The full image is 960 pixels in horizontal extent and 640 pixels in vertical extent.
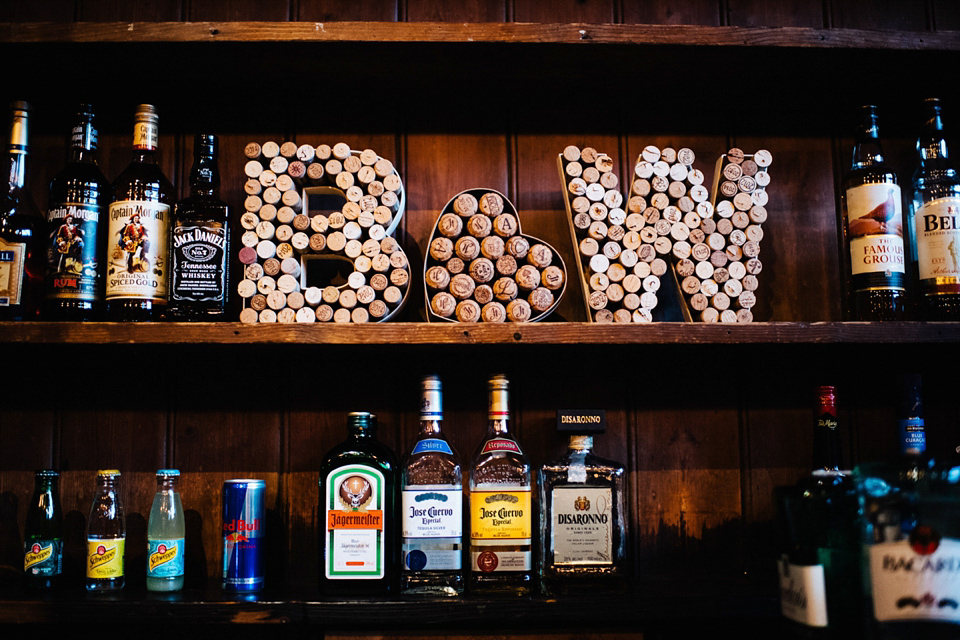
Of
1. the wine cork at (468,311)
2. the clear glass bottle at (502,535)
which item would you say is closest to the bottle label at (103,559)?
the clear glass bottle at (502,535)

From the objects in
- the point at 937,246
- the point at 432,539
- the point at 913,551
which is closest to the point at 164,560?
the point at 432,539

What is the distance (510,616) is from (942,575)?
60cm

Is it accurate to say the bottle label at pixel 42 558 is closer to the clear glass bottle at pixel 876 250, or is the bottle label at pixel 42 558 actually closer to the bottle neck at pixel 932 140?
the clear glass bottle at pixel 876 250

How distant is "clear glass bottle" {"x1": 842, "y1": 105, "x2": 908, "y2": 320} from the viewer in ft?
4.17

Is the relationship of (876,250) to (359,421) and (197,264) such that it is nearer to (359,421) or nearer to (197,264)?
(359,421)

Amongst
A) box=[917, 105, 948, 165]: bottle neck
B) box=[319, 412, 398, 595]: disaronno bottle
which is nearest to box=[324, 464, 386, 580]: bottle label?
box=[319, 412, 398, 595]: disaronno bottle

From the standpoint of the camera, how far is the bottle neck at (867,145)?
136 centimetres

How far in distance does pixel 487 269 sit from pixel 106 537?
795 millimetres

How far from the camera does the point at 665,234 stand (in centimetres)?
131

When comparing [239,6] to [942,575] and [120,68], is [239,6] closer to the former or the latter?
[120,68]

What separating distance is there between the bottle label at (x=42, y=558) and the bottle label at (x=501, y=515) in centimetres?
72

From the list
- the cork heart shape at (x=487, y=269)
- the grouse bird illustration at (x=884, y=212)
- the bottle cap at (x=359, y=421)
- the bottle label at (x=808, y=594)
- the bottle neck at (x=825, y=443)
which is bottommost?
the bottle label at (x=808, y=594)

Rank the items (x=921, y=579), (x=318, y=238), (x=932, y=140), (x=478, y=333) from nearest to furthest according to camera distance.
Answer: (x=921, y=579) → (x=478, y=333) → (x=318, y=238) → (x=932, y=140)

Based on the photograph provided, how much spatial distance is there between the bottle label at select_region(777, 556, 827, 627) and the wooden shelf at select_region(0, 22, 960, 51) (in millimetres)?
849
